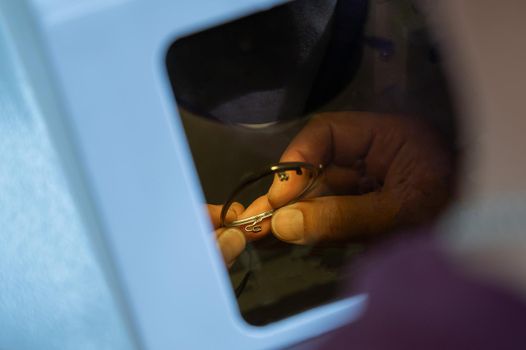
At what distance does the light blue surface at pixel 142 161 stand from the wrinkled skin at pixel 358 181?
4.0 inches

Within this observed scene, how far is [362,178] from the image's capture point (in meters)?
0.55

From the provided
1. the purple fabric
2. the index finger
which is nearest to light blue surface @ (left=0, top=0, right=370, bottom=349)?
the purple fabric

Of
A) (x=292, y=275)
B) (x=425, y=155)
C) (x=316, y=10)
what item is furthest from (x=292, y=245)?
(x=316, y=10)

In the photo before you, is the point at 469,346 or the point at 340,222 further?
the point at 340,222

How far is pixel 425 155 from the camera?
1.69ft

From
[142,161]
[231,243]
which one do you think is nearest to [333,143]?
[231,243]

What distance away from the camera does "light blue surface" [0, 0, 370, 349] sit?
1.09 feet

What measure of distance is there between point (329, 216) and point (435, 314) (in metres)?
0.19

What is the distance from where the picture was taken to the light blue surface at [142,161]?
33 cm

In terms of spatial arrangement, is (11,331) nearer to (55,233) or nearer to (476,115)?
(55,233)

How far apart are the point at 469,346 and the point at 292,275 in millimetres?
214

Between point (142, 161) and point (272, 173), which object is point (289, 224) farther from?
point (142, 161)

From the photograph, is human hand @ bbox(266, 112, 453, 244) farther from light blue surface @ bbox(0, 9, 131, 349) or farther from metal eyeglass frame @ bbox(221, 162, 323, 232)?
light blue surface @ bbox(0, 9, 131, 349)

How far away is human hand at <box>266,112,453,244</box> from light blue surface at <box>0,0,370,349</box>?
124 millimetres
